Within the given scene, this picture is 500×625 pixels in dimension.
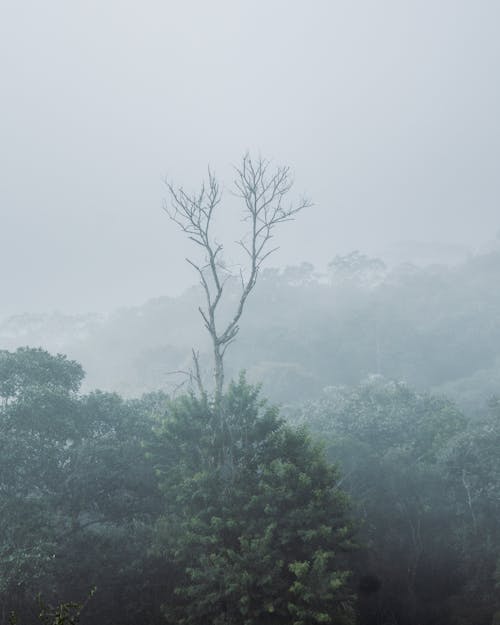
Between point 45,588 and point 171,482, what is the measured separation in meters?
5.14

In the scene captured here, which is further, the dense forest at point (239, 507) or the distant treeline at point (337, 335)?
the distant treeline at point (337, 335)

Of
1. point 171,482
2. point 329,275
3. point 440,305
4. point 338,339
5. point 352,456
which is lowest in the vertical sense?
point 171,482

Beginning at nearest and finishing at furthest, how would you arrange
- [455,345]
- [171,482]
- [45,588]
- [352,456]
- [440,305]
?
[45,588] → [171,482] → [352,456] → [455,345] → [440,305]

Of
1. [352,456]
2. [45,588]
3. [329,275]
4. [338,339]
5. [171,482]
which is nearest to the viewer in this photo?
[45,588]

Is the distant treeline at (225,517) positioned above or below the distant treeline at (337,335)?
below

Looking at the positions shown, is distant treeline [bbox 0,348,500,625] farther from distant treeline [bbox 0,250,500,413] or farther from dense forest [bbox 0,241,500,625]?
distant treeline [bbox 0,250,500,413]

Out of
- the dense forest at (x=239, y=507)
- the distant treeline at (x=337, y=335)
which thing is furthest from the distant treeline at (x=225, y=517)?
the distant treeline at (x=337, y=335)

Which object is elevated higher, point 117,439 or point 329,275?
point 329,275

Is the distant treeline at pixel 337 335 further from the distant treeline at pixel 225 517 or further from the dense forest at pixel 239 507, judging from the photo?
the distant treeline at pixel 225 517

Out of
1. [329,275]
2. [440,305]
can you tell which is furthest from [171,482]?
[329,275]

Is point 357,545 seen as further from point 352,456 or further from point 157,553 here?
point 352,456

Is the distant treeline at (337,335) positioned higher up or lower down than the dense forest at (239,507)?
higher up

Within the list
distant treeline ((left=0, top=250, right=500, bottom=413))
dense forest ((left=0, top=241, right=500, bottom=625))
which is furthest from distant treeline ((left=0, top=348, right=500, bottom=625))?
distant treeline ((left=0, top=250, right=500, bottom=413))

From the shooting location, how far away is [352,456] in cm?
3047
